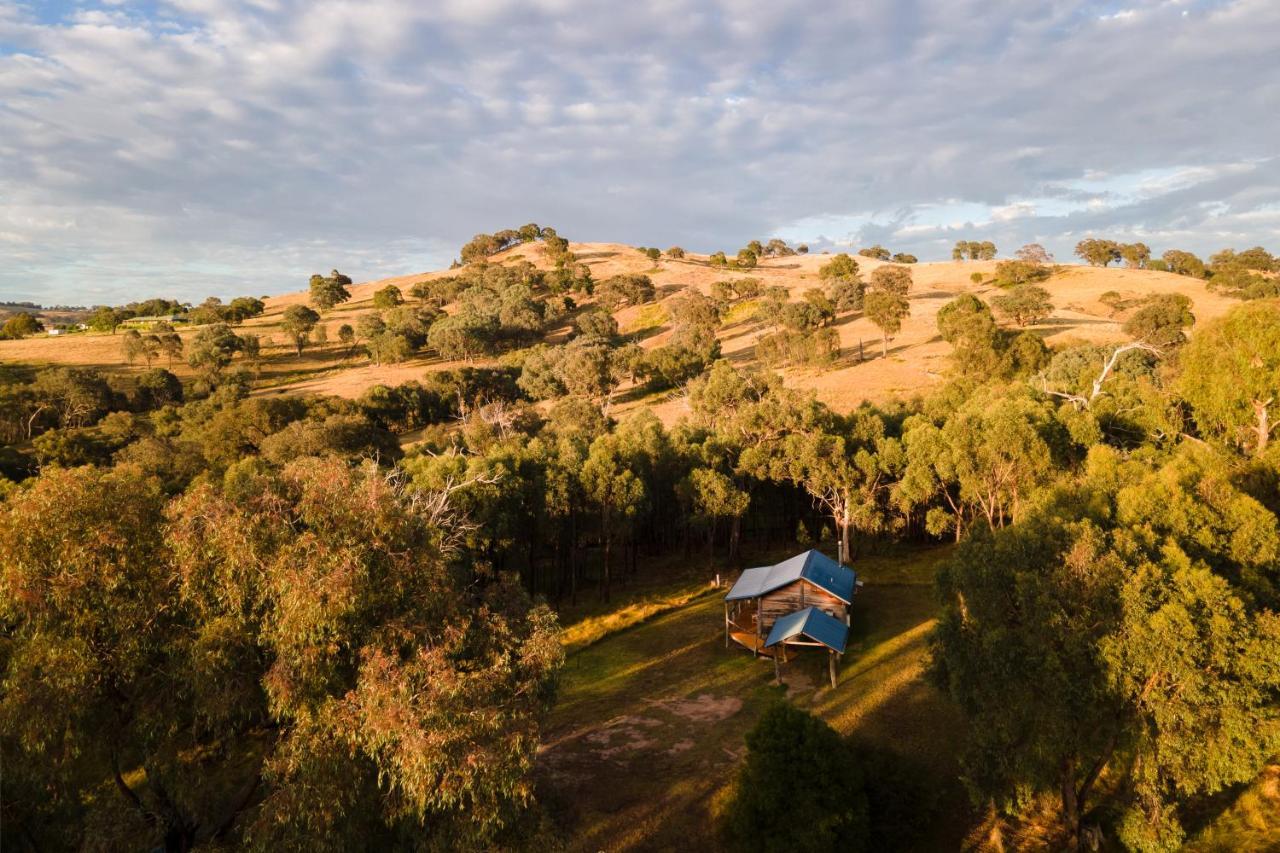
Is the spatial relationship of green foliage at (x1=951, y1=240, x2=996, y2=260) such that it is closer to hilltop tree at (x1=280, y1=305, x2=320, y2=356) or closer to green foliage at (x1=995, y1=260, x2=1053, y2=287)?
green foliage at (x1=995, y1=260, x2=1053, y2=287)

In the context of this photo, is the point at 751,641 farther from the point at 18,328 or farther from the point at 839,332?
the point at 18,328

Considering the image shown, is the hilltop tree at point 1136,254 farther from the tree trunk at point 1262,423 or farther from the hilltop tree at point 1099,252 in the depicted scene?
the tree trunk at point 1262,423

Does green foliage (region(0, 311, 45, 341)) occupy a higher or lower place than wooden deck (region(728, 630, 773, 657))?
higher

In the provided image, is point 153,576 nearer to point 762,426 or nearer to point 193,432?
point 762,426

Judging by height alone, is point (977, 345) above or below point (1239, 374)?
below

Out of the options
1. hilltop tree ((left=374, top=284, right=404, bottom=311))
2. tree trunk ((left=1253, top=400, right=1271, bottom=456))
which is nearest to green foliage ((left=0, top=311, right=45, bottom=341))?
hilltop tree ((left=374, top=284, right=404, bottom=311))

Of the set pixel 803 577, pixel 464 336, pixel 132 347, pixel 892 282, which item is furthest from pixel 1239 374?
pixel 132 347
